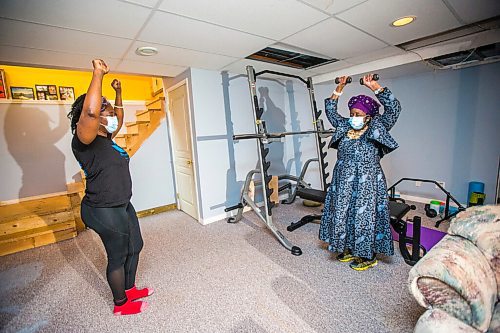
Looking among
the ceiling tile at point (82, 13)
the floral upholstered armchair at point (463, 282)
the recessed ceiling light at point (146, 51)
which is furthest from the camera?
the recessed ceiling light at point (146, 51)

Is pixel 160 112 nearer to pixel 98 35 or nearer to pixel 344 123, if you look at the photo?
pixel 98 35

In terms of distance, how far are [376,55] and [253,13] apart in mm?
1995

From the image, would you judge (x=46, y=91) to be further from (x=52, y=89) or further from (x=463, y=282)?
(x=463, y=282)

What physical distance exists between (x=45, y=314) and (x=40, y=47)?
7.41 feet

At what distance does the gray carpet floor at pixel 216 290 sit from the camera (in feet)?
5.17

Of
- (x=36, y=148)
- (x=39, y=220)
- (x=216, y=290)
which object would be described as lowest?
(x=216, y=290)

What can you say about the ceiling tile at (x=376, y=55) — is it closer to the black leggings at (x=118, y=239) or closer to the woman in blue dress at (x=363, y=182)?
the woman in blue dress at (x=363, y=182)

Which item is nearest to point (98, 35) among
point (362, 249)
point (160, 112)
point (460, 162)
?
point (160, 112)

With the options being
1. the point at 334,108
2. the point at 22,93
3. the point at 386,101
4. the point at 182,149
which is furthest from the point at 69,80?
the point at 386,101

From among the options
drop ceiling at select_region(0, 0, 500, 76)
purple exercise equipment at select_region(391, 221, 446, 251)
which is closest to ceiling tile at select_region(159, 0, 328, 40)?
drop ceiling at select_region(0, 0, 500, 76)

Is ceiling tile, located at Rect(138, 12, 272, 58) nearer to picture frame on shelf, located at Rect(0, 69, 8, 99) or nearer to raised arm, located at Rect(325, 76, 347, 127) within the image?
raised arm, located at Rect(325, 76, 347, 127)

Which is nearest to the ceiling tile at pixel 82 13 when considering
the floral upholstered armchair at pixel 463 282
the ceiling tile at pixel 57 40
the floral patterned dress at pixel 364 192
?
the ceiling tile at pixel 57 40

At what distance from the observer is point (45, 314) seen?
173 centimetres

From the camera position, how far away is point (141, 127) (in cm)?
372
